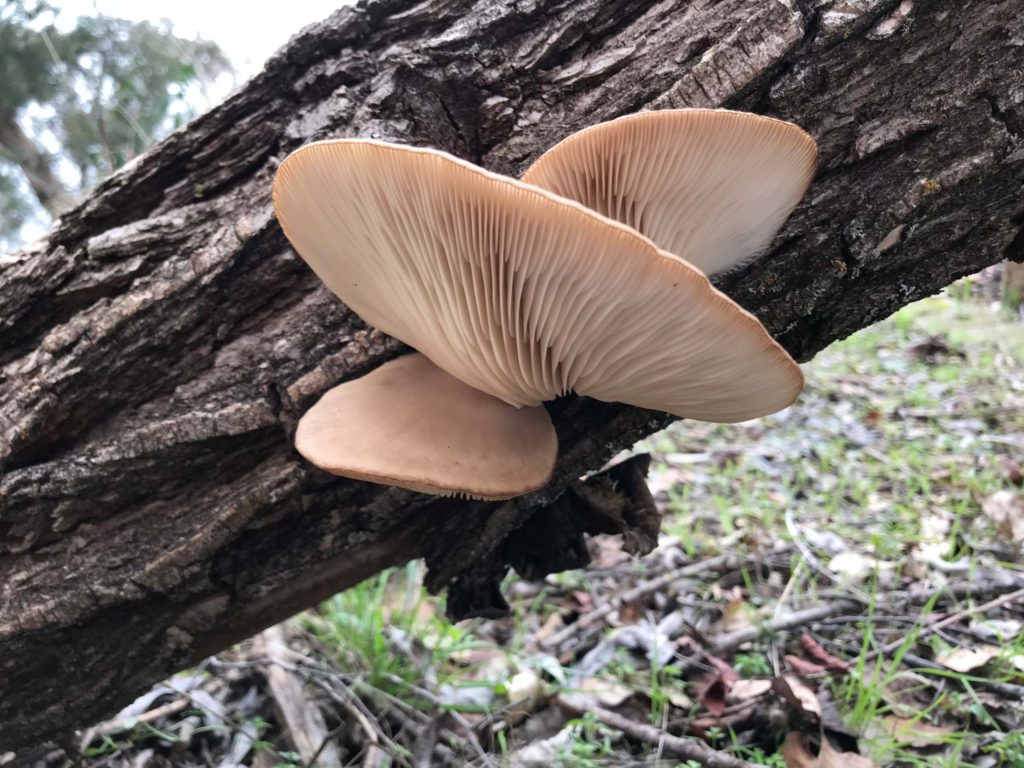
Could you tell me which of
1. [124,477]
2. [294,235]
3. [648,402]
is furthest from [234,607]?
[648,402]

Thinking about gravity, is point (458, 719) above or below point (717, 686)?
above

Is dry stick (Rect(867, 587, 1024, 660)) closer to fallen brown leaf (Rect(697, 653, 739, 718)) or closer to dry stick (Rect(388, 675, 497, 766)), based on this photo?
fallen brown leaf (Rect(697, 653, 739, 718))

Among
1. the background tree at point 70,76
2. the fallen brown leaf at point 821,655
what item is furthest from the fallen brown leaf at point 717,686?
the background tree at point 70,76

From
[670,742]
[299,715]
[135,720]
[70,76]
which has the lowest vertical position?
[670,742]

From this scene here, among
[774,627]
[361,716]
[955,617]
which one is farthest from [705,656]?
[361,716]

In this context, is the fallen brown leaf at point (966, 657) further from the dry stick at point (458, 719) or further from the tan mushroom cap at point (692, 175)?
the tan mushroom cap at point (692, 175)

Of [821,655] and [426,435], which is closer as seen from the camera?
[426,435]

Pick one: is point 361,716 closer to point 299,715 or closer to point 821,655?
point 299,715

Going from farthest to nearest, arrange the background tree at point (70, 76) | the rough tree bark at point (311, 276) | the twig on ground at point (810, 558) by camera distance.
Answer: the background tree at point (70, 76) < the twig on ground at point (810, 558) < the rough tree bark at point (311, 276)
